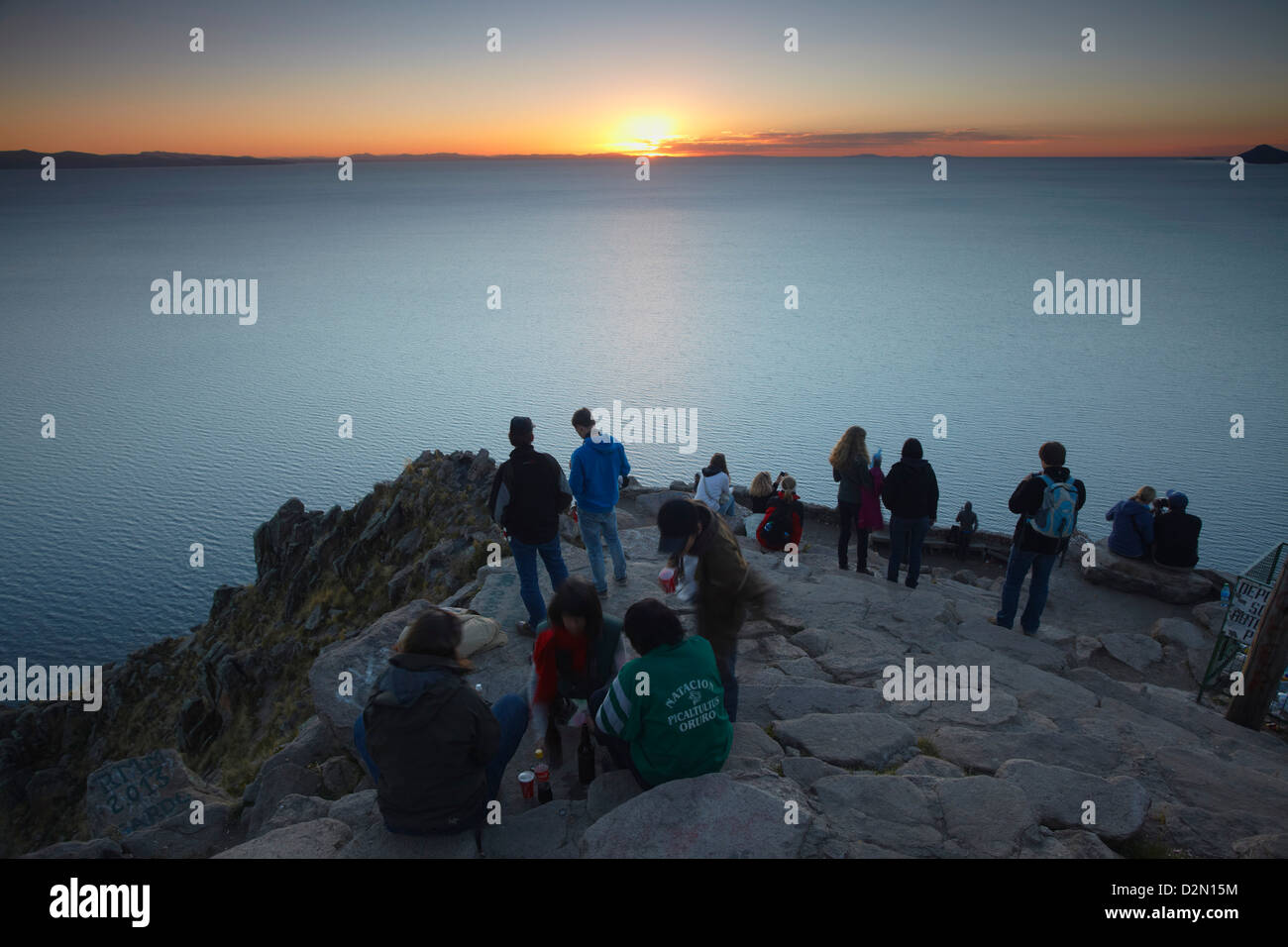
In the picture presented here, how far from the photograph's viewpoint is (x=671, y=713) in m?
4.74

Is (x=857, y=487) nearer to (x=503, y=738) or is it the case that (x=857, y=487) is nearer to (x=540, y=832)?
(x=503, y=738)

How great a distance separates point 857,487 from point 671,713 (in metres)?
7.02

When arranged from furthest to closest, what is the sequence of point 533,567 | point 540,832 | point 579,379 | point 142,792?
point 579,379
point 142,792
point 533,567
point 540,832

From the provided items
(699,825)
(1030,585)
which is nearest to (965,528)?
(1030,585)

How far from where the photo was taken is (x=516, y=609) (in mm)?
8797

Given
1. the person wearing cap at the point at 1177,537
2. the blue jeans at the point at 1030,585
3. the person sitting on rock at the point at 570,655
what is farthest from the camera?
the person wearing cap at the point at 1177,537

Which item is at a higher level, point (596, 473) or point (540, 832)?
point (596, 473)

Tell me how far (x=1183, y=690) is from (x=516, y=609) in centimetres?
834

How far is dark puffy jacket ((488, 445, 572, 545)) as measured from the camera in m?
7.60

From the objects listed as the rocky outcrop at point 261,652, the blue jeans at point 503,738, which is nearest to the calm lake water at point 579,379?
the rocky outcrop at point 261,652

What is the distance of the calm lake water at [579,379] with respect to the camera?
29188 mm

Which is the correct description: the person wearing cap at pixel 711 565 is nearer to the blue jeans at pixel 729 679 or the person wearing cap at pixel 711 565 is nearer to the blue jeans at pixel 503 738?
the blue jeans at pixel 729 679

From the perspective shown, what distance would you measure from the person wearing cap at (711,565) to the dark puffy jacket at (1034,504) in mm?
4367
